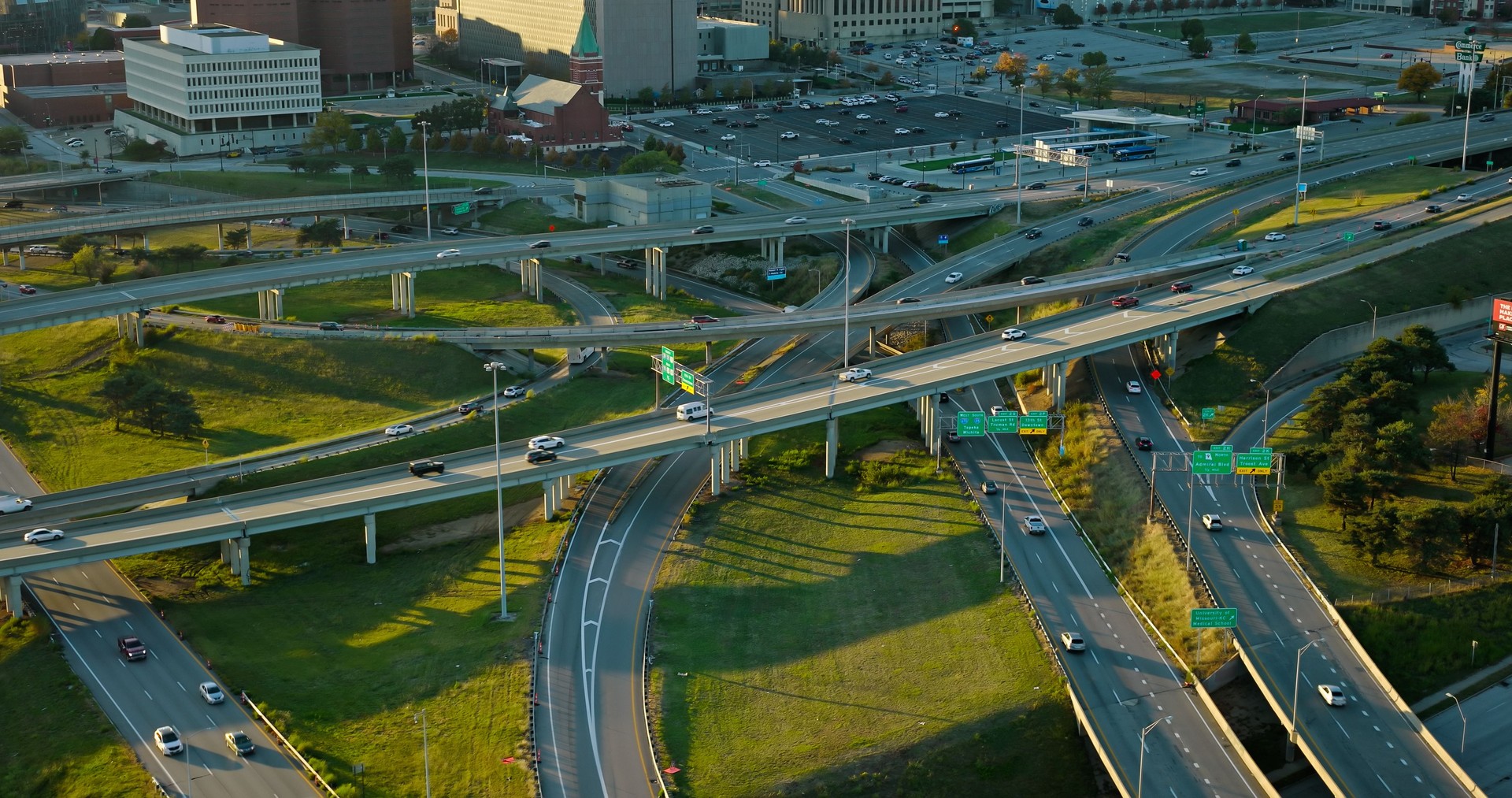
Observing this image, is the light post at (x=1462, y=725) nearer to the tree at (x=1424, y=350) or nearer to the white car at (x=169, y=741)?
the tree at (x=1424, y=350)

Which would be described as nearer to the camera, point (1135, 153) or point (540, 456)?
point (540, 456)

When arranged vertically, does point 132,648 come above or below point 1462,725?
above

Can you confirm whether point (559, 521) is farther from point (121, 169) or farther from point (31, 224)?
point (121, 169)

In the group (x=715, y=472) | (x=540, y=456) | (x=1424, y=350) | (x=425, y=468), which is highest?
(x=1424, y=350)

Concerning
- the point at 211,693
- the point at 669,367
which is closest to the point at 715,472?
the point at 669,367

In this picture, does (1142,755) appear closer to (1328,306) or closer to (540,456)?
(540,456)

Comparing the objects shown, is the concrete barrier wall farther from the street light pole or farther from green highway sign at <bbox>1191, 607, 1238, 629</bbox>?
the street light pole

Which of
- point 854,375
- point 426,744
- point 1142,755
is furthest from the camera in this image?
point 854,375
